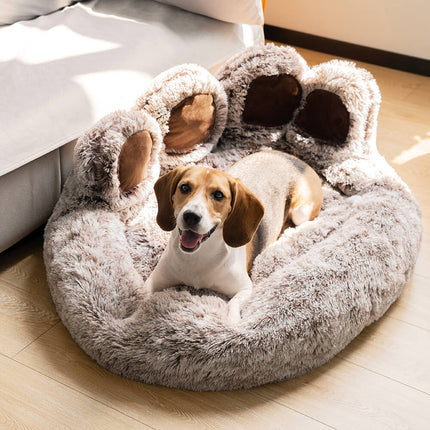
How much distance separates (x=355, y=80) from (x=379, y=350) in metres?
1.03

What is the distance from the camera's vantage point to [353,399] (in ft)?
4.57

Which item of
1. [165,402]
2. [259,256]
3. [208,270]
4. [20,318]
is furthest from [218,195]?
[20,318]

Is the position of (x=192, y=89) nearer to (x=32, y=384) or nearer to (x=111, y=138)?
(x=111, y=138)

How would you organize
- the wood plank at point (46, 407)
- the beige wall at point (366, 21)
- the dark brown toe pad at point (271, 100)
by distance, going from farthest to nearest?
the beige wall at point (366, 21) → the dark brown toe pad at point (271, 100) → the wood plank at point (46, 407)

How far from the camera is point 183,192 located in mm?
1434

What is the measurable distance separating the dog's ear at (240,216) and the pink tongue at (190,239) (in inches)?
3.0

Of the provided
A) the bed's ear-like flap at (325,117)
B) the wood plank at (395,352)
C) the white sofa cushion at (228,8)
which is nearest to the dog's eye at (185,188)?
the wood plank at (395,352)

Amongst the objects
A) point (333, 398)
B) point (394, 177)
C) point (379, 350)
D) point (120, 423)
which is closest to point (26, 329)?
point (120, 423)

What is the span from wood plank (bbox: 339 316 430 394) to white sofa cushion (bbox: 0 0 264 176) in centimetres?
98

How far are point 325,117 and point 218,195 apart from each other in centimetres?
94

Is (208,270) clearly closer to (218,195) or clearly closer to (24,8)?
(218,195)

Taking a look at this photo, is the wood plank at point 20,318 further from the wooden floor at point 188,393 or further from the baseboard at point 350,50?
the baseboard at point 350,50

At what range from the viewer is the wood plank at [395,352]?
1481mm

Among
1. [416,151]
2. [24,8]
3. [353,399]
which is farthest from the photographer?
[416,151]
